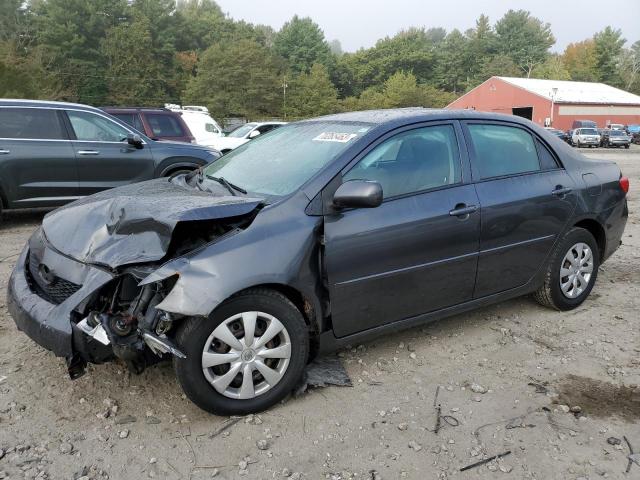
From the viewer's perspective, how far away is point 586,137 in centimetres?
3747

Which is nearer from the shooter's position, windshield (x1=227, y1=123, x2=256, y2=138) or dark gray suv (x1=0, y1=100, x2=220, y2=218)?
dark gray suv (x1=0, y1=100, x2=220, y2=218)

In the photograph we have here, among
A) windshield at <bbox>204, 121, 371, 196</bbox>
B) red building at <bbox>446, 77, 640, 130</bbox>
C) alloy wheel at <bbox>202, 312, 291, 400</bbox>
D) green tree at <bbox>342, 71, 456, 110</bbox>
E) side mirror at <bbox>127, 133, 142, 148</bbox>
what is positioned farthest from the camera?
green tree at <bbox>342, 71, 456, 110</bbox>

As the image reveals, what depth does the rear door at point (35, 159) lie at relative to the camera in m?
7.07

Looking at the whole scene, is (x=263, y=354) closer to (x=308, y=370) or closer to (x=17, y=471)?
(x=308, y=370)

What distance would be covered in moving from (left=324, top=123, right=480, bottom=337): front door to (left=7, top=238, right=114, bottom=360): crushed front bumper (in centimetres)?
131

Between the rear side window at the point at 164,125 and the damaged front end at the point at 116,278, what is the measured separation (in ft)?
27.7

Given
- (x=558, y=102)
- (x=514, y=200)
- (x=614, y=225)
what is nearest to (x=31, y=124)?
(x=514, y=200)

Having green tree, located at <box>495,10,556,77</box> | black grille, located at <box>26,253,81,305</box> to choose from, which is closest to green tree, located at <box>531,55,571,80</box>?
green tree, located at <box>495,10,556,77</box>

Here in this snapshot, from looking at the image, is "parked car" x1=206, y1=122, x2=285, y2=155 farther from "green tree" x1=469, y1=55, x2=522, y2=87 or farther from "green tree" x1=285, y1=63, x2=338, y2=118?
"green tree" x1=469, y1=55, x2=522, y2=87

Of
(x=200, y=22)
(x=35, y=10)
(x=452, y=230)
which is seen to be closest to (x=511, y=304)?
(x=452, y=230)

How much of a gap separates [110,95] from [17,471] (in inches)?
2386

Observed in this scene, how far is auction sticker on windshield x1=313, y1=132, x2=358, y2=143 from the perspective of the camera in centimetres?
351

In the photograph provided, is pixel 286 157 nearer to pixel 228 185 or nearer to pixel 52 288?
pixel 228 185

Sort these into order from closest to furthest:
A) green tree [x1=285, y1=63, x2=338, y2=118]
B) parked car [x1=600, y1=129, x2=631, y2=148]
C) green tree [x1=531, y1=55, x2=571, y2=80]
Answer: parked car [x1=600, y1=129, x2=631, y2=148] < green tree [x1=285, y1=63, x2=338, y2=118] < green tree [x1=531, y1=55, x2=571, y2=80]
